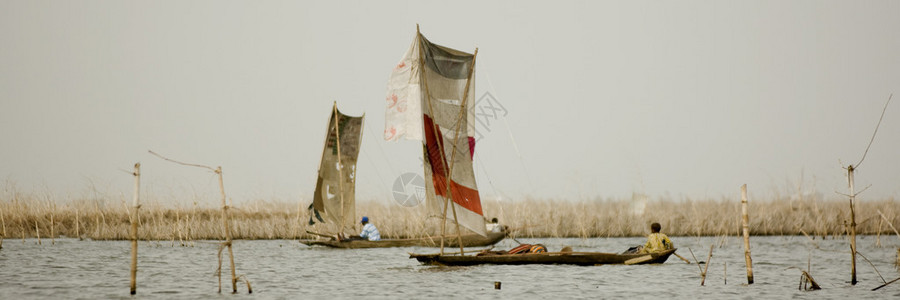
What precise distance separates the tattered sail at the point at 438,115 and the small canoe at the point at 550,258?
1274 mm

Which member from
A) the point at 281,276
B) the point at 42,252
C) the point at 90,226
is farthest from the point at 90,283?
the point at 90,226

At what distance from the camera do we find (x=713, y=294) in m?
16.6

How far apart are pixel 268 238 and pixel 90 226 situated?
29.7 feet

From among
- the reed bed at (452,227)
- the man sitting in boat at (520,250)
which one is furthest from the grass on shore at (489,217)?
the man sitting in boat at (520,250)

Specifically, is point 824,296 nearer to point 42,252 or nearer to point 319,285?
point 319,285

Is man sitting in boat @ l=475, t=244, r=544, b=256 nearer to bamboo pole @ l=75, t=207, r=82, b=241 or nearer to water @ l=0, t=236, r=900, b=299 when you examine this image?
water @ l=0, t=236, r=900, b=299

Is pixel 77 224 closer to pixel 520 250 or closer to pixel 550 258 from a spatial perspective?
pixel 520 250

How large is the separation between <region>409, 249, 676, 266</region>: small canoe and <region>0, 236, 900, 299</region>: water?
11.3 inches

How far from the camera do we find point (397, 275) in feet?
66.9

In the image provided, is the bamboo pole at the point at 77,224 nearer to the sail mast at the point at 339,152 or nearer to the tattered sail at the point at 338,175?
the tattered sail at the point at 338,175

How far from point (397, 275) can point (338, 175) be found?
10032 millimetres

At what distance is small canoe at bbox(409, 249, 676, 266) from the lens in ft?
66.2

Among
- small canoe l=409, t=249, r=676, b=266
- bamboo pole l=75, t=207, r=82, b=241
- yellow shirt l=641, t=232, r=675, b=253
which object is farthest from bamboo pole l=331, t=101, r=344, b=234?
bamboo pole l=75, t=207, r=82, b=241

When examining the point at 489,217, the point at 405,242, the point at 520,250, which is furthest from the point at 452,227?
the point at 520,250
